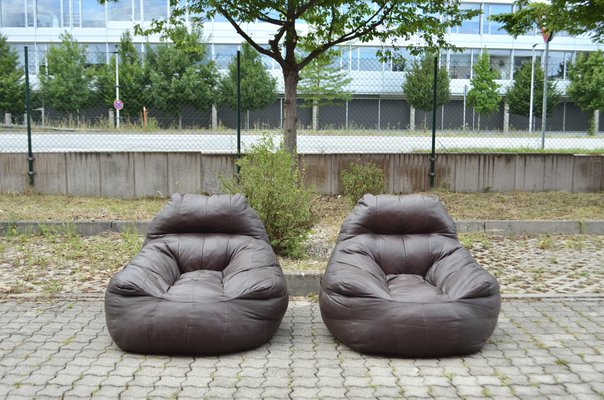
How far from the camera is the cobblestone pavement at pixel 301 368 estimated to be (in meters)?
4.27

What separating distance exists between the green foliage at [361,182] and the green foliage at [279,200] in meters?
2.74

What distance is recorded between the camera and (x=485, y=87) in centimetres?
4203

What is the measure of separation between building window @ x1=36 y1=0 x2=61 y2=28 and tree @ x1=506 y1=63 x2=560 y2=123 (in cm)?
3063

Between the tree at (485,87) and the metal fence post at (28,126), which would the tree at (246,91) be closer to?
the metal fence post at (28,126)

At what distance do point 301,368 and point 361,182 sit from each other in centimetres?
636

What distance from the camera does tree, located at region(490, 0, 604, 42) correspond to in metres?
10.9

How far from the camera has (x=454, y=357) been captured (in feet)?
16.3

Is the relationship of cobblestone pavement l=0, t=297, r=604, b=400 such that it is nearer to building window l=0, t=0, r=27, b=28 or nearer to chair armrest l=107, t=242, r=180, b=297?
chair armrest l=107, t=242, r=180, b=297

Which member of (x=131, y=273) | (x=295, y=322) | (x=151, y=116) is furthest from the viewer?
(x=151, y=116)

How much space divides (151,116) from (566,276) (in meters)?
8.76

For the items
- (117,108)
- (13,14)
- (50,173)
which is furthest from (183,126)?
(13,14)

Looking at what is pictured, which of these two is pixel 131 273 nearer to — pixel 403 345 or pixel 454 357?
pixel 403 345

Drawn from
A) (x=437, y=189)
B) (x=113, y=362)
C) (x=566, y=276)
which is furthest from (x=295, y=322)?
(x=437, y=189)

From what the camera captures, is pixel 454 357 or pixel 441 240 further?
pixel 441 240
